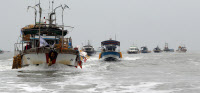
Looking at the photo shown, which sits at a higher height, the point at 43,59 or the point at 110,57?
the point at 43,59

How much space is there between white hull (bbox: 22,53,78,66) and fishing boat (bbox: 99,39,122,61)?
92.8ft

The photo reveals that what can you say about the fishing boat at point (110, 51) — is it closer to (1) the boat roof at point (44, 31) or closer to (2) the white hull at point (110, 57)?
(2) the white hull at point (110, 57)

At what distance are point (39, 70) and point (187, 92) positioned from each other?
16.2 metres

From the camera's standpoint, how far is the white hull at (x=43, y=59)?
25641mm

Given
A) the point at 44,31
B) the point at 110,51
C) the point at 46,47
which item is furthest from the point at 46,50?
the point at 110,51

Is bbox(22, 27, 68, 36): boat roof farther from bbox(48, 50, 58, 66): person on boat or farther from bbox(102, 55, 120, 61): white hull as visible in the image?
bbox(102, 55, 120, 61): white hull

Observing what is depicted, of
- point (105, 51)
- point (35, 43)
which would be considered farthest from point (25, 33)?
point (105, 51)

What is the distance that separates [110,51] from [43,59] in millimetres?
31170

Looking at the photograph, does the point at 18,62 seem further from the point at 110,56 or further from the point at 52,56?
the point at 110,56

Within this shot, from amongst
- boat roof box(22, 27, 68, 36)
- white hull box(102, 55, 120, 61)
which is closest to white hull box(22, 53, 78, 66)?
boat roof box(22, 27, 68, 36)

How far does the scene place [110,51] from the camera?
183 ft

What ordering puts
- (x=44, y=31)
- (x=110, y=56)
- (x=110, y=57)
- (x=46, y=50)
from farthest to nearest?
(x=110, y=57), (x=110, y=56), (x=44, y=31), (x=46, y=50)

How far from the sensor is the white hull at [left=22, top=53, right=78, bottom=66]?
25641 mm

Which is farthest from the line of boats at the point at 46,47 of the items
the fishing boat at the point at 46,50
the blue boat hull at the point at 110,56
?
the blue boat hull at the point at 110,56
